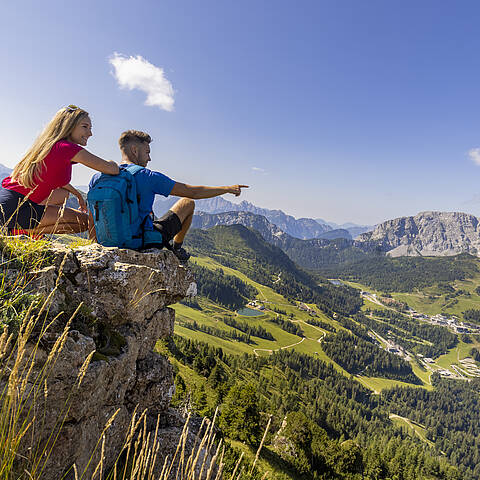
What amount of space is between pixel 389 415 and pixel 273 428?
589 feet

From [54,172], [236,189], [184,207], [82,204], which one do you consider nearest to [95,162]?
[54,172]

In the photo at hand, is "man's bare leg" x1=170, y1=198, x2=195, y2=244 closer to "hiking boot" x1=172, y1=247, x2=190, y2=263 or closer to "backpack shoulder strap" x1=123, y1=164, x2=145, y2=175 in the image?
"hiking boot" x1=172, y1=247, x2=190, y2=263

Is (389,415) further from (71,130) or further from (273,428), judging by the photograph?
(71,130)

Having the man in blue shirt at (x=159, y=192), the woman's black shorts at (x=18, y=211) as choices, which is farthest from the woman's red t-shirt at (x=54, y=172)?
the man in blue shirt at (x=159, y=192)

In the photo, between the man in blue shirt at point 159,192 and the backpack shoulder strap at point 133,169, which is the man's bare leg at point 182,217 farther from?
the backpack shoulder strap at point 133,169

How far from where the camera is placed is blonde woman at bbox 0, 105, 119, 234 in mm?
5305

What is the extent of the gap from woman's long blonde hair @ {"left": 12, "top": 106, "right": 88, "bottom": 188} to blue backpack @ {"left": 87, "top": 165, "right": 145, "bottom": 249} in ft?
3.63

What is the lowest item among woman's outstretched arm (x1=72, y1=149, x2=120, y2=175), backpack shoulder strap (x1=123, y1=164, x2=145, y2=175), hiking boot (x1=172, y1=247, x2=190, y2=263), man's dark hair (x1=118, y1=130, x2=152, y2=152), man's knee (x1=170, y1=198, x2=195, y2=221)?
hiking boot (x1=172, y1=247, x2=190, y2=263)

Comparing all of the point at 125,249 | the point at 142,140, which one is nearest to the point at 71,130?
the point at 142,140

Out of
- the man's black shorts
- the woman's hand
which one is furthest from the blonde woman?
the man's black shorts

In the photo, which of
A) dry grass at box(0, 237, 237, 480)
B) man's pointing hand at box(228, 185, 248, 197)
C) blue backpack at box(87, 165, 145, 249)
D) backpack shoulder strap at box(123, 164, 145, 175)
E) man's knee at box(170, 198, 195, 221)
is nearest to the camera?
dry grass at box(0, 237, 237, 480)

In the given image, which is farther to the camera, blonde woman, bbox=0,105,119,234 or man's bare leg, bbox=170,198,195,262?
man's bare leg, bbox=170,198,195,262

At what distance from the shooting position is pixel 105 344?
583cm

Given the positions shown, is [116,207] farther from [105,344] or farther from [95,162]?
[105,344]
